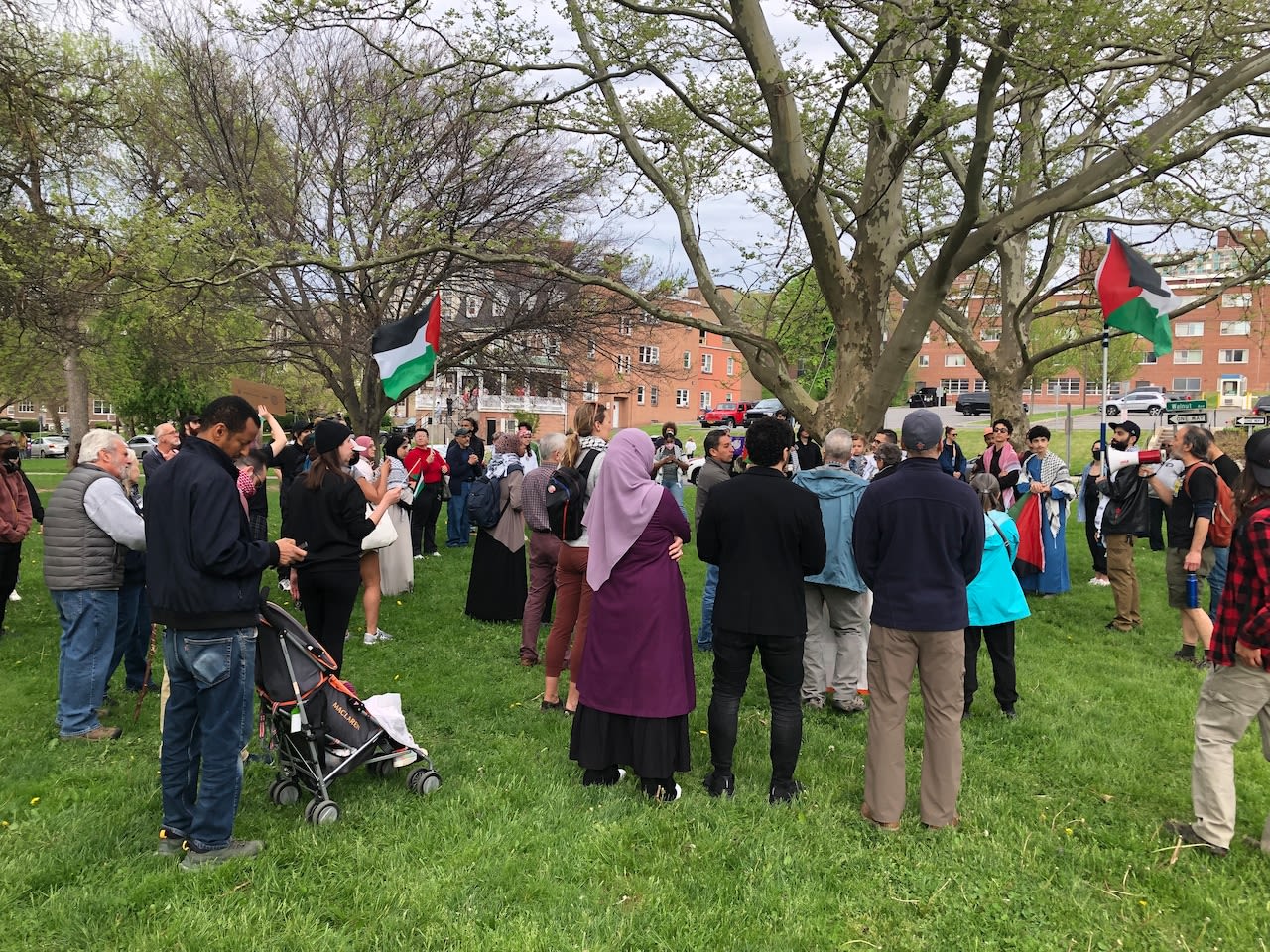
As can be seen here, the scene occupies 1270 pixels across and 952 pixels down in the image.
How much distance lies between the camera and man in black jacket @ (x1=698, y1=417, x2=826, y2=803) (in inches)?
160

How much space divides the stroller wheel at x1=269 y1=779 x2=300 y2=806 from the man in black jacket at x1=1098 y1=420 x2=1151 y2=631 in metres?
7.74

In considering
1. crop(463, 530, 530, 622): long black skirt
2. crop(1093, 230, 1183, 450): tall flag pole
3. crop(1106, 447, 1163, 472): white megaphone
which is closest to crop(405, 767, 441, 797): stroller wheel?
crop(463, 530, 530, 622): long black skirt

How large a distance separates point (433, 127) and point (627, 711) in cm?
1309

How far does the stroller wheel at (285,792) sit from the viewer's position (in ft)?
13.5

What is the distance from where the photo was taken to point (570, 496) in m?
5.47

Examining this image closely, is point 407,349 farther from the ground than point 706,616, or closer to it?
farther from the ground

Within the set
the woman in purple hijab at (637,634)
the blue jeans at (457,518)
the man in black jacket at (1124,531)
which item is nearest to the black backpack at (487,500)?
the woman in purple hijab at (637,634)

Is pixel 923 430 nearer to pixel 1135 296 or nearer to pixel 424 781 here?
pixel 424 781

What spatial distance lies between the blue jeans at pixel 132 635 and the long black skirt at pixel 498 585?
121 inches

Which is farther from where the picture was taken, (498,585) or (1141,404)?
(1141,404)

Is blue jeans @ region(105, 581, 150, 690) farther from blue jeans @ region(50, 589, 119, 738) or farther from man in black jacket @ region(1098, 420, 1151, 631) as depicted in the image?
man in black jacket @ region(1098, 420, 1151, 631)

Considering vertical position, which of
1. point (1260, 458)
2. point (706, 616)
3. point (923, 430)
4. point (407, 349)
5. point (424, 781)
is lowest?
point (424, 781)

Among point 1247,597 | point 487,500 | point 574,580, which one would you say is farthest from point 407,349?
point 1247,597

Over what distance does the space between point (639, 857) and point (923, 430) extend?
8.08 feet
